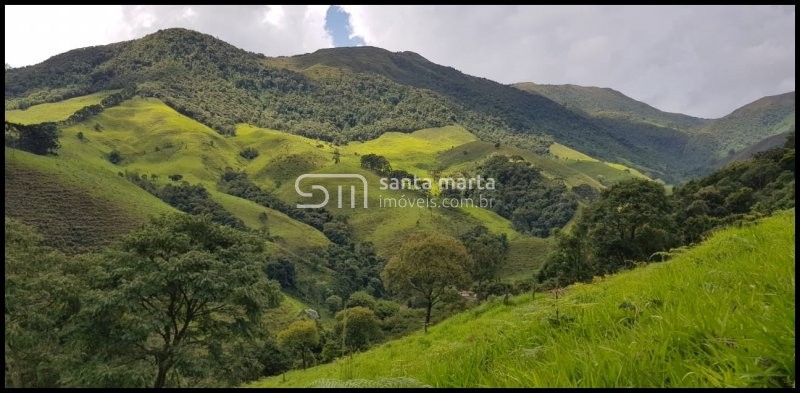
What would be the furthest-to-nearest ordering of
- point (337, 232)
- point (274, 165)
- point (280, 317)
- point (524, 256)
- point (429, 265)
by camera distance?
1. point (274, 165)
2. point (337, 232)
3. point (524, 256)
4. point (280, 317)
5. point (429, 265)

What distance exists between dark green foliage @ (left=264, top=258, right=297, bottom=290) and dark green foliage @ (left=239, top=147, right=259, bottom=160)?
10056cm

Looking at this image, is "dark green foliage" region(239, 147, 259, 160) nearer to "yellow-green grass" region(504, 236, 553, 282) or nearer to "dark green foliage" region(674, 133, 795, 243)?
"yellow-green grass" region(504, 236, 553, 282)

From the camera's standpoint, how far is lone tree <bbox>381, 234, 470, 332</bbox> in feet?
112

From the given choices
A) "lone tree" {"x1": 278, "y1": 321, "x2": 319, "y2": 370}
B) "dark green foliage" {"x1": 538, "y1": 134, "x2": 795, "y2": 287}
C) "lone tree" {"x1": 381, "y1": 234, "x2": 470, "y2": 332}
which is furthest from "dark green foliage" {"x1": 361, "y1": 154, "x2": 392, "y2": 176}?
"lone tree" {"x1": 278, "y1": 321, "x2": 319, "y2": 370}

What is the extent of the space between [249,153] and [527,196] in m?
97.0

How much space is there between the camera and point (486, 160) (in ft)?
568

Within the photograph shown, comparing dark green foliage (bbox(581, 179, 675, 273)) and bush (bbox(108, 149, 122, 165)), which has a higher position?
bush (bbox(108, 149, 122, 165))

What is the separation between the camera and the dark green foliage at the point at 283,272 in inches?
3083

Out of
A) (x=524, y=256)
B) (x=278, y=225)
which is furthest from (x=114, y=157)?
(x=524, y=256)

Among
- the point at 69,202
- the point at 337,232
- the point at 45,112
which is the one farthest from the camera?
the point at 45,112

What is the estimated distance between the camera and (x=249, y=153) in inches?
7008

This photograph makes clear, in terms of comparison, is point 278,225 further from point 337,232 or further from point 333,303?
point 333,303

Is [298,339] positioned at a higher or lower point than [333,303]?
higher

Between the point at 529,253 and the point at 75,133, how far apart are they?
431ft
